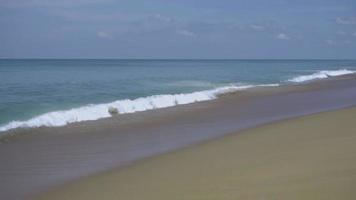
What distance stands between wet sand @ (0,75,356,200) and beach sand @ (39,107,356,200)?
523mm

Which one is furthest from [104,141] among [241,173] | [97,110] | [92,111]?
[97,110]

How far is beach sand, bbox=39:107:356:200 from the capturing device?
580 centimetres

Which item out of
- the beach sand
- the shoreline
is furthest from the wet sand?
the shoreline

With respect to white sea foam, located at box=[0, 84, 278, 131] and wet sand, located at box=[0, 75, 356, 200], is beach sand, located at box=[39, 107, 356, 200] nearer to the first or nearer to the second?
wet sand, located at box=[0, 75, 356, 200]

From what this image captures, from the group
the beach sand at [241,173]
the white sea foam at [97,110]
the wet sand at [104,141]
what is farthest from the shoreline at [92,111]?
the beach sand at [241,173]

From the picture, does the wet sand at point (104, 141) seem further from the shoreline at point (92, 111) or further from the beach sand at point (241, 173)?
the shoreline at point (92, 111)

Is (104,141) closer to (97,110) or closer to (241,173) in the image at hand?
(241,173)

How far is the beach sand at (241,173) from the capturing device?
5.80 metres

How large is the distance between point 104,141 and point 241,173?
4.34m

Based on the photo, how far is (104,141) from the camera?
1038 cm

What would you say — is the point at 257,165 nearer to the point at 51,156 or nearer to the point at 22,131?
the point at 51,156

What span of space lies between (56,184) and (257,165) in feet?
9.48

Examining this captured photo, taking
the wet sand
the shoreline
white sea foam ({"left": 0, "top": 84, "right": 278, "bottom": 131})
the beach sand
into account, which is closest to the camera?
the beach sand

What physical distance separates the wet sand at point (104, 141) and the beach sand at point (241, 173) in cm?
52
